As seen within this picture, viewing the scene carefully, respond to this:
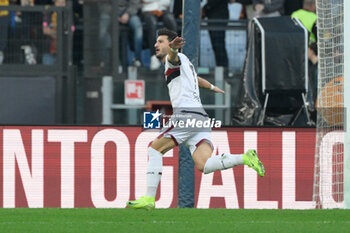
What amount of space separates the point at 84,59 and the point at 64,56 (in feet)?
1.66

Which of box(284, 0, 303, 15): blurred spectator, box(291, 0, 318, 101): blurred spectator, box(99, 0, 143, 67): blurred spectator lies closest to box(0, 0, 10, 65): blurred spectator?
box(99, 0, 143, 67): blurred spectator

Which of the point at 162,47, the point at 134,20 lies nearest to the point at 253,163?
the point at 162,47

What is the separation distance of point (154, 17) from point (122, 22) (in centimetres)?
53

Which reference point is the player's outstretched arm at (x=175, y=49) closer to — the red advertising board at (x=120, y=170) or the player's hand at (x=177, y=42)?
the player's hand at (x=177, y=42)

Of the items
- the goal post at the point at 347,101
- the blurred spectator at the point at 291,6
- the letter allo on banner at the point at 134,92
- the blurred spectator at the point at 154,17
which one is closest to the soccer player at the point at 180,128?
the goal post at the point at 347,101

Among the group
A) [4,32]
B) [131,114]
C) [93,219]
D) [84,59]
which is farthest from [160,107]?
[93,219]

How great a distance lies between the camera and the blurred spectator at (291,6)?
1702 cm

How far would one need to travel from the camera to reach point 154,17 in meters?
16.5

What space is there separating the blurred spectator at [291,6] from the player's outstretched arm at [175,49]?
22.6ft

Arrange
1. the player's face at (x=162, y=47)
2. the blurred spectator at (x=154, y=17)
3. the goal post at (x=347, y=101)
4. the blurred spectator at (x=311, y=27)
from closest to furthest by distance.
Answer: the player's face at (x=162, y=47) < the goal post at (x=347, y=101) < the blurred spectator at (x=311, y=27) < the blurred spectator at (x=154, y=17)

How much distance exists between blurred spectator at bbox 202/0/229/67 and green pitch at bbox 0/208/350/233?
19.1ft

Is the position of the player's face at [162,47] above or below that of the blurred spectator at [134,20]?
below

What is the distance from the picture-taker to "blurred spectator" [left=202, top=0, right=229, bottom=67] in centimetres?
1662

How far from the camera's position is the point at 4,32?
52.1 feet
